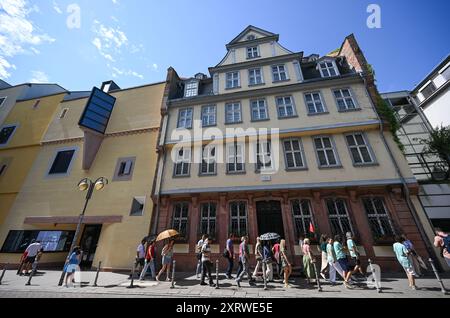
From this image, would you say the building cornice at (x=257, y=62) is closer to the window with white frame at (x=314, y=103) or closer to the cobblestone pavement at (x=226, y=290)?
the window with white frame at (x=314, y=103)

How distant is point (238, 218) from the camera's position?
428 inches

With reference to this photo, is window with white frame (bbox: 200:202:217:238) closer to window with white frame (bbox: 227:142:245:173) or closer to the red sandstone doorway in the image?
window with white frame (bbox: 227:142:245:173)

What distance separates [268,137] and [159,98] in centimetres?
1108

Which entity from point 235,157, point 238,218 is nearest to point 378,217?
point 238,218

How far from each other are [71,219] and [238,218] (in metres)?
12.1

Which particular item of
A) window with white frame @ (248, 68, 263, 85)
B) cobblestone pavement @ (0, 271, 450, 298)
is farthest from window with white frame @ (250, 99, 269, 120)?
cobblestone pavement @ (0, 271, 450, 298)

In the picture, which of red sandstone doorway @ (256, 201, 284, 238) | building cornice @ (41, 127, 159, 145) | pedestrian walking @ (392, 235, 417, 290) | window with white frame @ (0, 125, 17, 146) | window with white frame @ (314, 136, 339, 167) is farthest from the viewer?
window with white frame @ (0, 125, 17, 146)

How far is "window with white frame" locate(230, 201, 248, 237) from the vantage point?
10568 mm

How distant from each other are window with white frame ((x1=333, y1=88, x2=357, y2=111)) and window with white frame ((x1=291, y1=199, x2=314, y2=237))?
6.90 meters

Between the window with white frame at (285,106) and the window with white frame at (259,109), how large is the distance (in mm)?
959

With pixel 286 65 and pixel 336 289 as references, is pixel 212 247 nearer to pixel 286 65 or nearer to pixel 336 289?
pixel 336 289

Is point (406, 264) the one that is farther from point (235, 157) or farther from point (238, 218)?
point (235, 157)

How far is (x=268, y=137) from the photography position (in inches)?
483

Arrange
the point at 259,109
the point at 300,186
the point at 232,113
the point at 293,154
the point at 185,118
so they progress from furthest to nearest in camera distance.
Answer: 1. the point at 185,118
2. the point at 232,113
3. the point at 259,109
4. the point at 293,154
5. the point at 300,186
